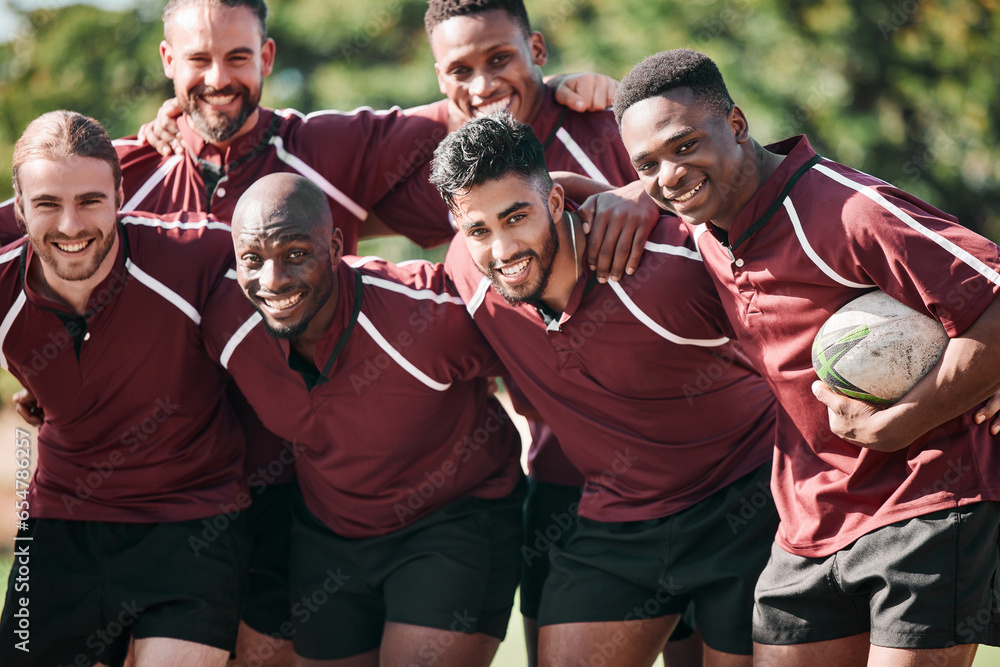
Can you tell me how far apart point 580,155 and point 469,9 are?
810mm

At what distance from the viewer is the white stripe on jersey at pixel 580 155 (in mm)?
4266

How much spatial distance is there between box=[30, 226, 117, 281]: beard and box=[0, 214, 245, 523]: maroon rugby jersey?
11 cm

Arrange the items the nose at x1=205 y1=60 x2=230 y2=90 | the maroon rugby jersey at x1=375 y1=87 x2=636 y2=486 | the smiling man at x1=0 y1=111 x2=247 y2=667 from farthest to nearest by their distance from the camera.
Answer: the maroon rugby jersey at x1=375 y1=87 x2=636 y2=486, the nose at x1=205 y1=60 x2=230 y2=90, the smiling man at x1=0 y1=111 x2=247 y2=667

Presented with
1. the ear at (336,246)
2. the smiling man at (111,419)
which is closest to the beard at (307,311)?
the ear at (336,246)

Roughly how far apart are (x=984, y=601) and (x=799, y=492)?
2.04 ft

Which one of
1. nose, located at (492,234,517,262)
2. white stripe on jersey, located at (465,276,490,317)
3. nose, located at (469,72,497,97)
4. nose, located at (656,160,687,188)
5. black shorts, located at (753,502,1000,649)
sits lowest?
black shorts, located at (753,502,1000,649)

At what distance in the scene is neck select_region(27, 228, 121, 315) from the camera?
373cm

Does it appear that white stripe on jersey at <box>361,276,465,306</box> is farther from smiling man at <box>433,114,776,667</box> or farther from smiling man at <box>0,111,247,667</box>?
smiling man at <box>0,111,247,667</box>

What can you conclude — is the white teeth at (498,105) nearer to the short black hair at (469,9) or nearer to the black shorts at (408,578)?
the short black hair at (469,9)

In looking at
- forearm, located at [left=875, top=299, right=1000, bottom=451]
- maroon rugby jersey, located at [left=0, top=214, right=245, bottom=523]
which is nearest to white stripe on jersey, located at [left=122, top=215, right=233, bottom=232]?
maroon rugby jersey, located at [left=0, top=214, right=245, bottom=523]

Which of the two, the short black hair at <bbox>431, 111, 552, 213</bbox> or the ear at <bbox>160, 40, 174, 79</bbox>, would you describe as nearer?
the short black hair at <bbox>431, 111, 552, 213</bbox>

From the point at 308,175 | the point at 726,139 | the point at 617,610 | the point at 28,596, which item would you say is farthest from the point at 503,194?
the point at 28,596

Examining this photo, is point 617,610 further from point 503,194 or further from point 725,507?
point 503,194

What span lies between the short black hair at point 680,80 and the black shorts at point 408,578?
189 centimetres
